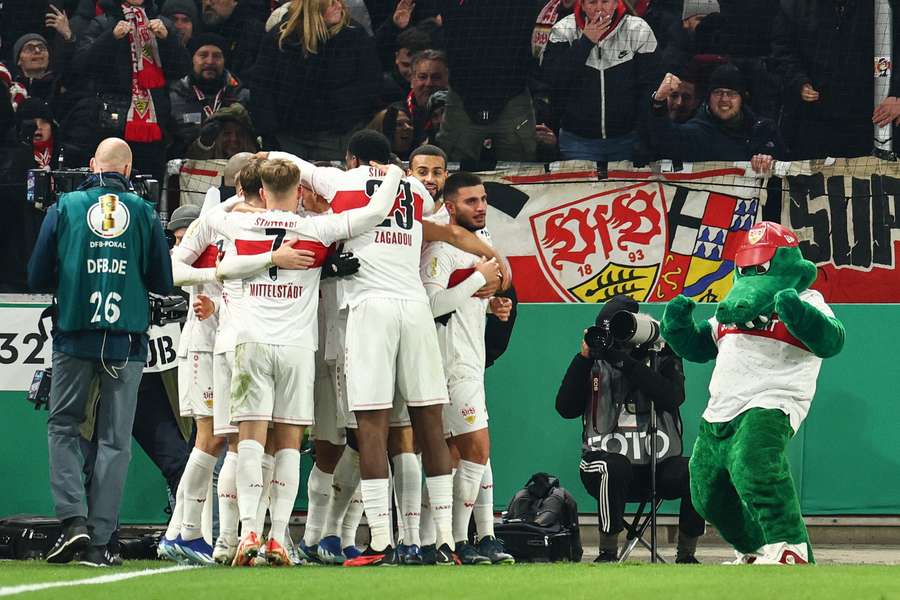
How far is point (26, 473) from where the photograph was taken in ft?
30.8

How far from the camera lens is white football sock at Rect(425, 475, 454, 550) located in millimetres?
6895

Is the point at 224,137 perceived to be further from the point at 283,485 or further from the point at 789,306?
the point at 789,306

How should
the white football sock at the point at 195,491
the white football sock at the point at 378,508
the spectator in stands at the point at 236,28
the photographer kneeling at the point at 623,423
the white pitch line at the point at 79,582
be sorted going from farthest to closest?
1. the spectator in stands at the point at 236,28
2. the photographer kneeling at the point at 623,423
3. the white football sock at the point at 195,491
4. the white football sock at the point at 378,508
5. the white pitch line at the point at 79,582

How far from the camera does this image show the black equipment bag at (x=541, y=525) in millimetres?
8086

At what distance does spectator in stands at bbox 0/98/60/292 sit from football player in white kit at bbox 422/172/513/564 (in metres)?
4.20

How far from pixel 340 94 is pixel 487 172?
1480 millimetres

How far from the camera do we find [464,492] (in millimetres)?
7352

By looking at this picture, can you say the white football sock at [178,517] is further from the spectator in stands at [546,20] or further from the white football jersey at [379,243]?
the spectator in stands at [546,20]

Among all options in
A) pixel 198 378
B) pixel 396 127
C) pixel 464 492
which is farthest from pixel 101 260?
pixel 396 127

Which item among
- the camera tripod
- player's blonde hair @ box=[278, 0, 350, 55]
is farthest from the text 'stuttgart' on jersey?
player's blonde hair @ box=[278, 0, 350, 55]

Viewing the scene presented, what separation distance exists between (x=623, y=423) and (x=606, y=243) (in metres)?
2.62

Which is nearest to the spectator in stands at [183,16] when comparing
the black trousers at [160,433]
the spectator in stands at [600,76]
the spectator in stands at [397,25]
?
the spectator in stands at [397,25]

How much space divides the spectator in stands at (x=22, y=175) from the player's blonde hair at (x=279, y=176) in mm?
4155

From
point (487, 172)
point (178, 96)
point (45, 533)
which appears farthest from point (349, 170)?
point (178, 96)
